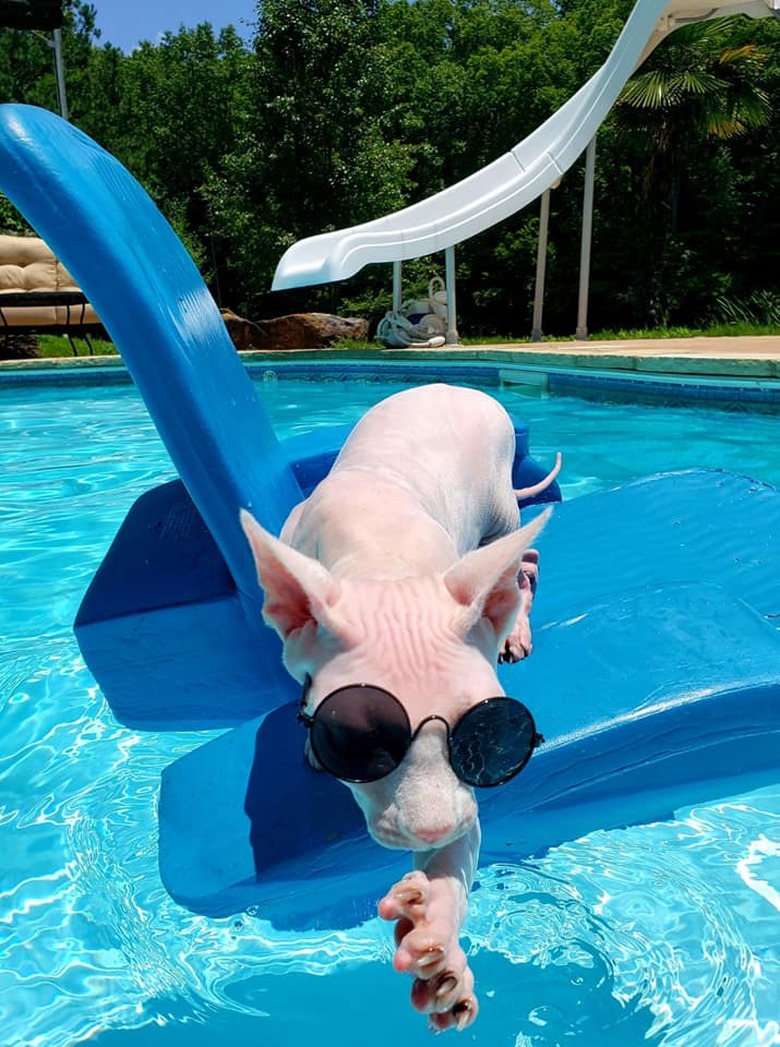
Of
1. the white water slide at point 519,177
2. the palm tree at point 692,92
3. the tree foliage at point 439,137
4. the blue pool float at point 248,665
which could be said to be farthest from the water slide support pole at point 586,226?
the blue pool float at point 248,665

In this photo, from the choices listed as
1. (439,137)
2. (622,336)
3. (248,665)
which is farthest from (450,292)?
(439,137)

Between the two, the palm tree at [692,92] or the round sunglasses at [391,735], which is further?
the palm tree at [692,92]

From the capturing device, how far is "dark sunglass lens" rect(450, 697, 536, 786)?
3.82 ft

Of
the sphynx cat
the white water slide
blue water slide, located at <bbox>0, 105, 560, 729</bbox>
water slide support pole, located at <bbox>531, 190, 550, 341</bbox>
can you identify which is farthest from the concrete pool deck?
the sphynx cat

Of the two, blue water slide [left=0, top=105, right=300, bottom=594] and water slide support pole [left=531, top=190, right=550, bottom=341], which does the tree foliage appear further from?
blue water slide [left=0, top=105, right=300, bottom=594]

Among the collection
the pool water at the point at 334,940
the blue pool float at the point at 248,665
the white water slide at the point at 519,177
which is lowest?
the pool water at the point at 334,940

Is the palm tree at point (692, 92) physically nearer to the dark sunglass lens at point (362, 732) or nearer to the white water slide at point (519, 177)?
the white water slide at point (519, 177)

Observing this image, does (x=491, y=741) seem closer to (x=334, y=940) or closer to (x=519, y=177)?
(x=334, y=940)

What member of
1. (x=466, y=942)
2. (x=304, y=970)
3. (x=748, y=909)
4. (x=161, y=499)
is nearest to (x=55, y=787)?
(x=161, y=499)

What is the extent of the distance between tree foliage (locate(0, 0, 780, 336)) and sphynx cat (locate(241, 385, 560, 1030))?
15.5 meters

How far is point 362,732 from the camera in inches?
44.7

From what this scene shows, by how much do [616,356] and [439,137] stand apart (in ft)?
48.6

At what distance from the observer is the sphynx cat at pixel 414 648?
3.67ft

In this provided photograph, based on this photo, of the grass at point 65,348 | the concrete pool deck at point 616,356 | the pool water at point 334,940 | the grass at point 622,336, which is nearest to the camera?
the pool water at point 334,940
